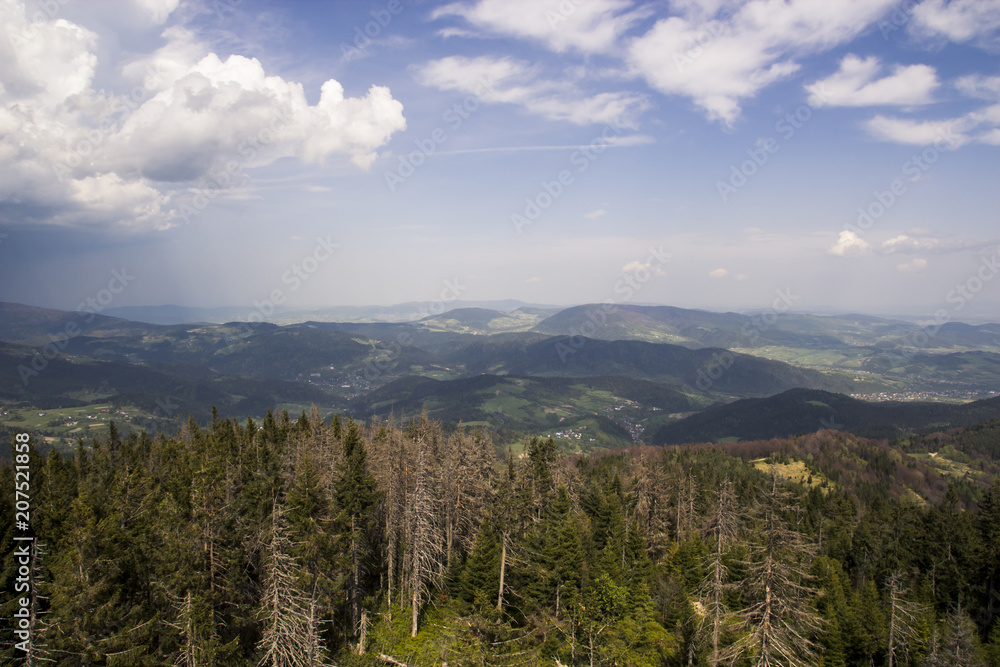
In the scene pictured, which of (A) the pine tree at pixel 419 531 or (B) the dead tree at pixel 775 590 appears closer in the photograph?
(B) the dead tree at pixel 775 590

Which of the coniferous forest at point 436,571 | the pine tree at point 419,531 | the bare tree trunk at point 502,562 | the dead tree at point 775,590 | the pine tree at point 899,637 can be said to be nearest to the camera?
the dead tree at point 775,590

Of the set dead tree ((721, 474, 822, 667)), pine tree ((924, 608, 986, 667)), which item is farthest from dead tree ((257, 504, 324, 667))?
pine tree ((924, 608, 986, 667))

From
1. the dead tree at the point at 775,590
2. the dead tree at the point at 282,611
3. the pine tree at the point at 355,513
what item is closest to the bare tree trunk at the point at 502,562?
the pine tree at the point at 355,513

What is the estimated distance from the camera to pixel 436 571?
42125mm

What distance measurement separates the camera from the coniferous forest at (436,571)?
81.4 ft

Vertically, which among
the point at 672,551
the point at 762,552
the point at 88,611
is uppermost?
the point at 762,552

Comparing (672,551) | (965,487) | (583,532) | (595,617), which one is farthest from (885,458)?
(595,617)

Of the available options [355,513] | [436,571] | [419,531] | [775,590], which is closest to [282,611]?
[355,513]

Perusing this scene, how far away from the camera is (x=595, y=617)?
31250mm

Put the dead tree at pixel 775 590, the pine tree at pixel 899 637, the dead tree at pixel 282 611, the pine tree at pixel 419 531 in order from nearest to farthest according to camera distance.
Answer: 1. the dead tree at pixel 775 590
2. the dead tree at pixel 282 611
3. the pine tree at pixel 899 637
4. the pine tree at pixel 419 531

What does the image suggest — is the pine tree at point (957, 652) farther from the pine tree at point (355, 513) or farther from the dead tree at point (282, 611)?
the dead tree at point (282, 611)

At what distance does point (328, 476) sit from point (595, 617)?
2522 cm

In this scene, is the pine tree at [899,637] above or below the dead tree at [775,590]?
below

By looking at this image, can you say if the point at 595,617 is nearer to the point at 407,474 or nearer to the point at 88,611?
the point at 407,474
